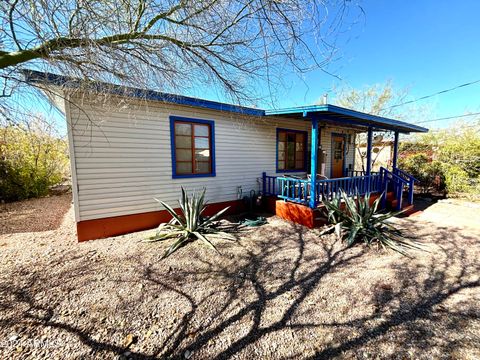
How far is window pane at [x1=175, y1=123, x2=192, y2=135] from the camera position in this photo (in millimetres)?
5140

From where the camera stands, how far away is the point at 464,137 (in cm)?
848

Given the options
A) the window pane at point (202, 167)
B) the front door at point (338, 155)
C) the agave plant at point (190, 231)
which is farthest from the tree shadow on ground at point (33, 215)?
the front door at point (338, 155)

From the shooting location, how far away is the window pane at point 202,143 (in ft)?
17.9

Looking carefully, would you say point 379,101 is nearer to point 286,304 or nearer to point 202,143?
point 202,143

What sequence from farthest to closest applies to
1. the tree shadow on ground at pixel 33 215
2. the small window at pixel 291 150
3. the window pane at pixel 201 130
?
the small window at pixel 291 150 < the window pane at pixel 201 130 < the tree shadow on ground at pixel 33 215

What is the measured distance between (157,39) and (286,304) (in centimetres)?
353

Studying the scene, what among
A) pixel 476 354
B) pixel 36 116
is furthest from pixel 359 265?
pixel 36 116

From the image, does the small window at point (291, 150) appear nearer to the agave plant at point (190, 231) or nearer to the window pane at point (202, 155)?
the window pane at point (202, 155)

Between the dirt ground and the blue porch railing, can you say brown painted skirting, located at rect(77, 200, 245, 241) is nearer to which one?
the dirt ground

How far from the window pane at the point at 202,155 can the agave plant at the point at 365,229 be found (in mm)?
3133

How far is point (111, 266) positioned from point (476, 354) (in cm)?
407

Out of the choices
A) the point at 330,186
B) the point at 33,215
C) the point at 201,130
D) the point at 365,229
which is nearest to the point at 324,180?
the point at 330,186

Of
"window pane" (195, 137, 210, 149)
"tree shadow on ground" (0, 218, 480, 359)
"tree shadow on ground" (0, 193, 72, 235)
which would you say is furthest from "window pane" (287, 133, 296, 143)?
"tree shadow on ground" (0, 193, 72, 235)

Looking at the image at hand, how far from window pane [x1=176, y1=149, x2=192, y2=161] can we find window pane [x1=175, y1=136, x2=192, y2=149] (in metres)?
0.12
